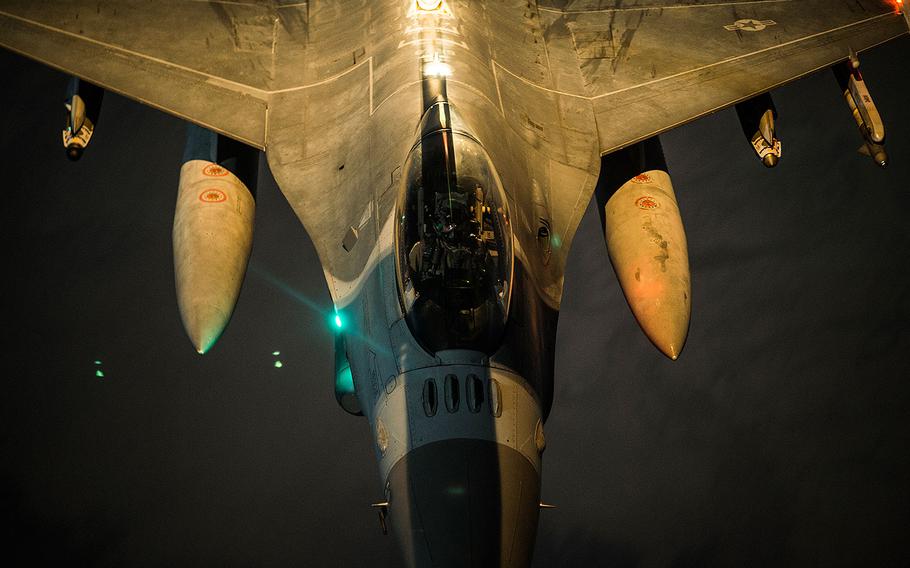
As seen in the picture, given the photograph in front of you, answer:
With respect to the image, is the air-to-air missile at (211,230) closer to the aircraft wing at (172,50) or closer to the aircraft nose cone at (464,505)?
the aircraft wing at (172,50)

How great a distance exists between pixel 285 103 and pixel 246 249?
7.27ft

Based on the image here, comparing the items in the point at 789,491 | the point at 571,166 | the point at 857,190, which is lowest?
the point at 789,491

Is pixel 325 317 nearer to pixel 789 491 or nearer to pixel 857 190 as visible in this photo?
pixel 789 491

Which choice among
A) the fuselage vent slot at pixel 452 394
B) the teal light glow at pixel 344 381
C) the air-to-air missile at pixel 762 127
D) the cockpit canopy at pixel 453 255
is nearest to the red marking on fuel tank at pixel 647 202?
the air-to-air missile at pixel 762 127

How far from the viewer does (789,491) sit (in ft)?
38.6

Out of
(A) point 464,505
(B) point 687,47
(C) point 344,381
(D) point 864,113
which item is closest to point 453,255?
(A) point 464,505

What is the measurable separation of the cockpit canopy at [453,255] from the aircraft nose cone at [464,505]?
0.80 metres

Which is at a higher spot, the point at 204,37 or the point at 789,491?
the point at 204,37

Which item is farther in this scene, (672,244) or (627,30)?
(627,30)

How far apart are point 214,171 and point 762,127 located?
22.3 ft

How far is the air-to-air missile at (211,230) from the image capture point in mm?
8703

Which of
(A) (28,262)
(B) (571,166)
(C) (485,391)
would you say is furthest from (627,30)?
(A) (28,262)

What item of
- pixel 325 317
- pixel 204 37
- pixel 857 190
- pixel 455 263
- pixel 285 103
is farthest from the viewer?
pixel 857 190

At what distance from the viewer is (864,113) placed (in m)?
11.1
